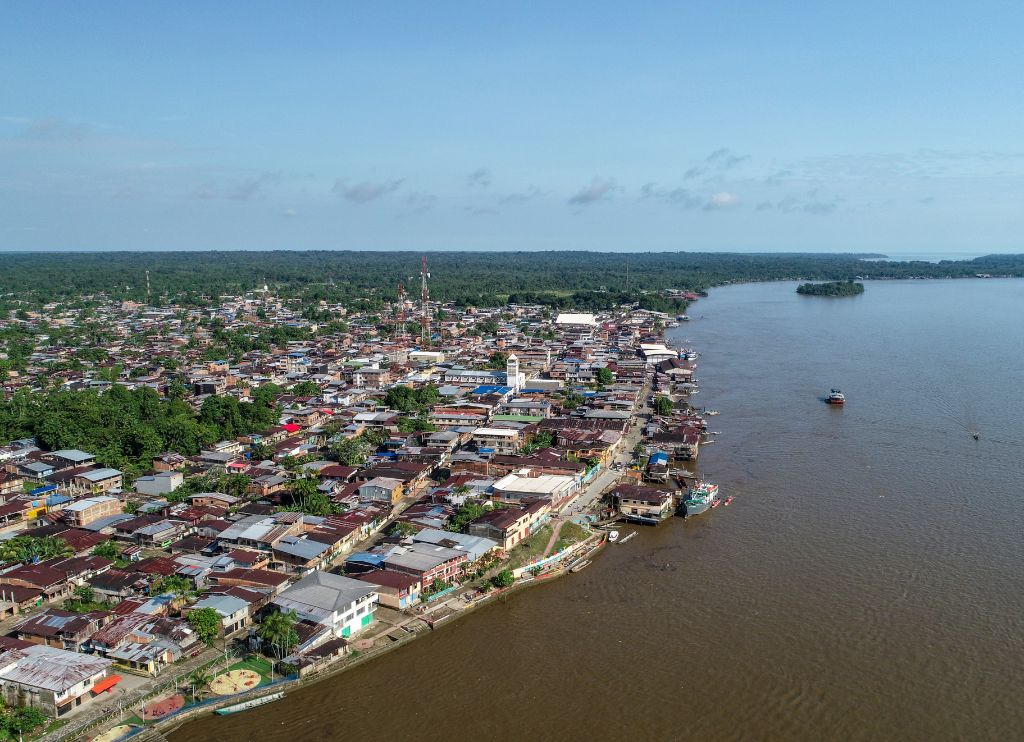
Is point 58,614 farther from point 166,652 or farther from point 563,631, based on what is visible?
point 563,631

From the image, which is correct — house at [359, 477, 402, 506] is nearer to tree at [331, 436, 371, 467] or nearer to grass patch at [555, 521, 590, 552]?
tree at [331, 436, 371, 467]

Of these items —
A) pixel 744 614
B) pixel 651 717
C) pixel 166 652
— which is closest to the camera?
pixel 651 717

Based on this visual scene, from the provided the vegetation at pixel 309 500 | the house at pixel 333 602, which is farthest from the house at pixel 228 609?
the vegetation at pixel 309 500

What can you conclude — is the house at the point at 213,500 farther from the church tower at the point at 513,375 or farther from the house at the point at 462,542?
the church tower at the point at 513,375

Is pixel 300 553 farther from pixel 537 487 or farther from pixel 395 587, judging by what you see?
pixel 537 487

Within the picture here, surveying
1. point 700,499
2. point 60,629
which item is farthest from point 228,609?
point 700,499

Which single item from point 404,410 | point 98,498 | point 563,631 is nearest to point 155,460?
point 98,498
